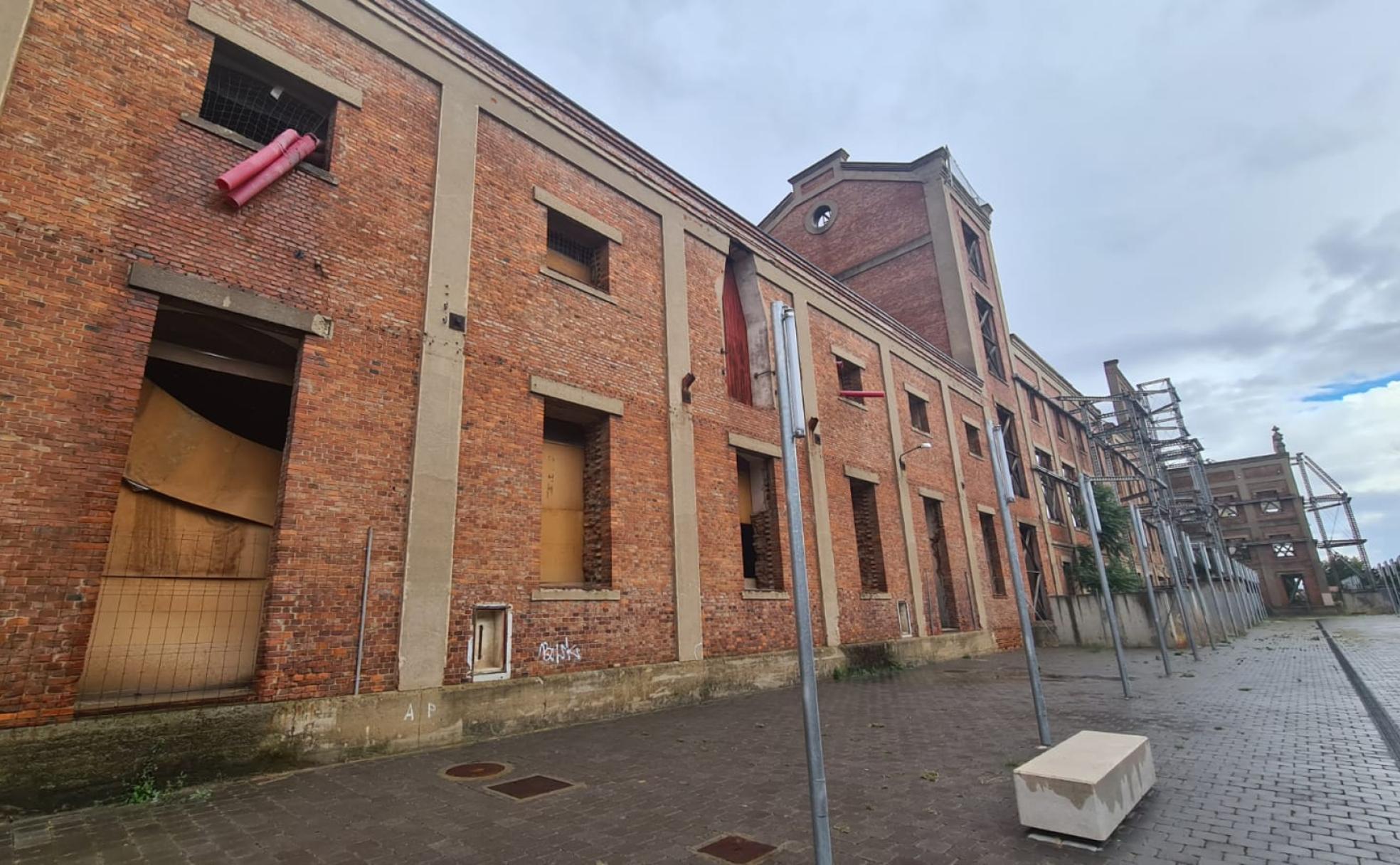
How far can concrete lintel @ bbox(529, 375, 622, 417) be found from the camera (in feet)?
27.8

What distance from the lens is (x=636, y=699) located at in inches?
328

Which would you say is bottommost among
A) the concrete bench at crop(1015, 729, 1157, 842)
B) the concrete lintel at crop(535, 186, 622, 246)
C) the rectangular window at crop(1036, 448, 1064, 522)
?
the concrete bench at crop(1015, 729, 1157, 842)

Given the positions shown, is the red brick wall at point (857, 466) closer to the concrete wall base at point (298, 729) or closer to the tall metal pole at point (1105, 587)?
the tall metal pole at point (1105, 587)

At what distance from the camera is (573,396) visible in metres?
8.88

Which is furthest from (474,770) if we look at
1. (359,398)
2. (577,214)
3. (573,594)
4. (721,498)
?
(577,214)

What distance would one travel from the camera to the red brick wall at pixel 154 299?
4855 millimetres

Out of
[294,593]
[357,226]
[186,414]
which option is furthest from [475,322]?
[294,593]

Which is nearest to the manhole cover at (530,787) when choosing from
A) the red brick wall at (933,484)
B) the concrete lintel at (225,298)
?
the concrete lintel at (225,298)

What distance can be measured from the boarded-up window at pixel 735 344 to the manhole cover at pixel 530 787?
25.9ft

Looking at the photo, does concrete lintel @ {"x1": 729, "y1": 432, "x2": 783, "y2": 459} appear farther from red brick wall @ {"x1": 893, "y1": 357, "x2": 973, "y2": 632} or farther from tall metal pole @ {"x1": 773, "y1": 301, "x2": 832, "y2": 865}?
tall metal pole @ {"x1": 773, "y1": 301, "x2": 832, "y2": 865}

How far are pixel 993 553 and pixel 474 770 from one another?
61.7 feet

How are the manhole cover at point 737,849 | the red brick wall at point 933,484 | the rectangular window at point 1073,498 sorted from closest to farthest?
1. the manhole cover at point 737,849
2. the red brick wall at point 933,484
3. the rectangular window at point 1073,498

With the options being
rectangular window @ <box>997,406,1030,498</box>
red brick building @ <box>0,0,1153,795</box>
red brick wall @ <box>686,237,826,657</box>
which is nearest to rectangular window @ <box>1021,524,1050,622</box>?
rectangular window @ <box>997,406,1030,498</box>

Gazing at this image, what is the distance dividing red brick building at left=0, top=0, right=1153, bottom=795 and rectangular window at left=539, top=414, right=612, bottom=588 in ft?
Answer: 0.14
